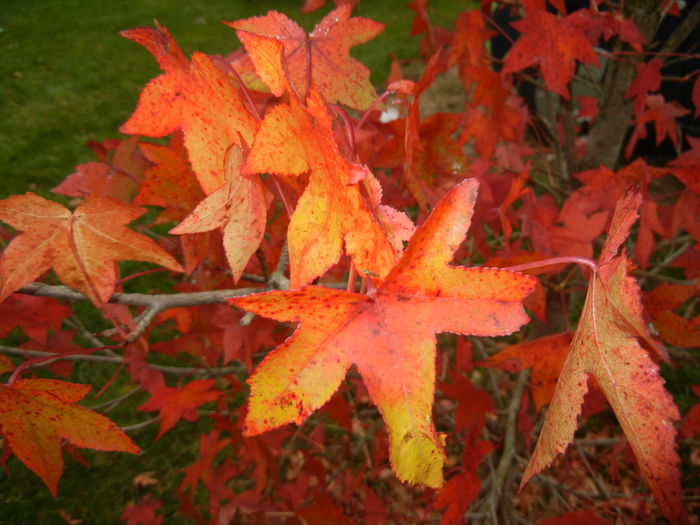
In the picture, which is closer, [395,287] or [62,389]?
[395,287]

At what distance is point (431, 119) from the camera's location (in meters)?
1.01

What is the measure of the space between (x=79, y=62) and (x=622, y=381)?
18.3ft

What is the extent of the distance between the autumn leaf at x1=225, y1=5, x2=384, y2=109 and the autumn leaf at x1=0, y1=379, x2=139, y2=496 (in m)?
0.61

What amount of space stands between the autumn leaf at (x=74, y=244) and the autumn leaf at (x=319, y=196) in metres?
0.27

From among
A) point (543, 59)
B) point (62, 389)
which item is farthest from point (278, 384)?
point (543, 59)

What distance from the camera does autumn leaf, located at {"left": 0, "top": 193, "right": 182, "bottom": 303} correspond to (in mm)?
723

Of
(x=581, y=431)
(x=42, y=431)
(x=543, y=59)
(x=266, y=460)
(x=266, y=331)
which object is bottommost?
(x=581, y=431)

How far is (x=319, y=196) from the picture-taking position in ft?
1.81

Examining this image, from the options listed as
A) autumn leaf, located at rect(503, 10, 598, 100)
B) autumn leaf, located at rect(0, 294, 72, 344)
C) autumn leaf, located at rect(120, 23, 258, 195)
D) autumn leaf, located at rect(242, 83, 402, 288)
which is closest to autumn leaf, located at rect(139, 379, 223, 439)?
autumn leaf, located at rect(0, 294, 72, 344)

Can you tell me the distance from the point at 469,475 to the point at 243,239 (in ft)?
3.20

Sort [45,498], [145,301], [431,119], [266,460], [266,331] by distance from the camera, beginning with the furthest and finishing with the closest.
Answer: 1. [45,498]
2. [266,460]
3. [266,331]
4. [431,119]
5. [145,301]

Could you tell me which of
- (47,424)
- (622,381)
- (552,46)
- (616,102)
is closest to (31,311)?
(47,424)

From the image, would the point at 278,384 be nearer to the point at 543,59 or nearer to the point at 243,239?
the point at 243,239

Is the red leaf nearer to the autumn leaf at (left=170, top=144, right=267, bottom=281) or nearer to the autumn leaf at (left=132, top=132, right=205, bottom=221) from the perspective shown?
the autumn leaf at (left=132, top=132, right=205, bottom=221)
